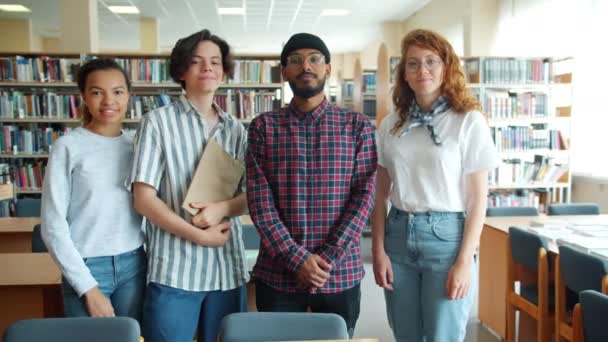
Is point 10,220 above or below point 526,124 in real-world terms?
below

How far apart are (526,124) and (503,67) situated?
0.78 m

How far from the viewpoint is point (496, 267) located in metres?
3.53

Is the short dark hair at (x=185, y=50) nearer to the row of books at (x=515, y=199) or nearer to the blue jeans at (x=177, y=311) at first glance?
the blue jeans at (x=177, y=311)

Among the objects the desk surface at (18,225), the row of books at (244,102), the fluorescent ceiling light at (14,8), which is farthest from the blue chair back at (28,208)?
the fluorescent ceiling light at (14,8)

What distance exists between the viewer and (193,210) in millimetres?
1706

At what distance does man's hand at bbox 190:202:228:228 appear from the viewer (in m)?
1.70

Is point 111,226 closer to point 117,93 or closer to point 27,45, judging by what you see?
point 117,93

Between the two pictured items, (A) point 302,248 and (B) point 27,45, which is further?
(B) point 27,45

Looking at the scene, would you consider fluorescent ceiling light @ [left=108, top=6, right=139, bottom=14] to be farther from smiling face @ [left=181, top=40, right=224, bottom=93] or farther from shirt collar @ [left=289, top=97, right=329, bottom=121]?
shirt collar @ [left=289, top=97, right=329, bottom=121]

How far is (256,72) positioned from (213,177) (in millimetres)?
4564

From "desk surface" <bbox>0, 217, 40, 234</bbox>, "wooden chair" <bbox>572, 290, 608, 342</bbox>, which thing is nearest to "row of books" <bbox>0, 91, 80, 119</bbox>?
"desk surface" <bbox>0, 217, 40, 234</bbox>

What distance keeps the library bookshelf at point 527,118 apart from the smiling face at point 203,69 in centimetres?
515

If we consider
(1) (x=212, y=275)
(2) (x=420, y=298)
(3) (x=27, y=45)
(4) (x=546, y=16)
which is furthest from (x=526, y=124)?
(3) (x=27, y=45)

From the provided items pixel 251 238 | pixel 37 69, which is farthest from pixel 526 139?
pixel 37 69
